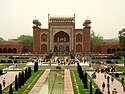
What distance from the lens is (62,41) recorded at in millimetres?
50969

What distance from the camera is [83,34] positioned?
1965 inches

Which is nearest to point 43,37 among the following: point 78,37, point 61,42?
point 61,42

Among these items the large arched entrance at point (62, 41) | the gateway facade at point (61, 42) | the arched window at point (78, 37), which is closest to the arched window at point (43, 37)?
the gateway facade at point (61, 42)

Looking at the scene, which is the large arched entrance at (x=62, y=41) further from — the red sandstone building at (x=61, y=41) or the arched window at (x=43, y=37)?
the arched window at (x=43, y=37)

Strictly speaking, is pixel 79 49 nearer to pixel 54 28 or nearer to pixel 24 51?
pixel 54 28

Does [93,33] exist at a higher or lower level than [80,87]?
higher

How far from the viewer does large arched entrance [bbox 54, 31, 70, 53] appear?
165ft

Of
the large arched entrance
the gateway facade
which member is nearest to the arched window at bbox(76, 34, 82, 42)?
the gateway facade

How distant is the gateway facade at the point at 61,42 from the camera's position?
163 feet

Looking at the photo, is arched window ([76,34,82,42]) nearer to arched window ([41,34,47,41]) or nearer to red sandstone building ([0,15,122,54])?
red sandstone building ([0,15,122,54])

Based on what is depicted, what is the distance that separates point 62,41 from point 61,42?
1.36 feet

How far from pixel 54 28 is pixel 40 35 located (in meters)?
2.52

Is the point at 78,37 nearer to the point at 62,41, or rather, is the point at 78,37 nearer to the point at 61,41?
the point at 62,41

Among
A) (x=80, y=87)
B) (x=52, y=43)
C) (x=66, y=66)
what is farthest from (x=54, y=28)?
(x=80, y=87)
